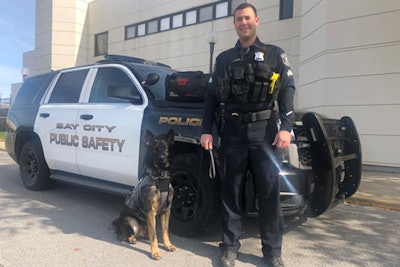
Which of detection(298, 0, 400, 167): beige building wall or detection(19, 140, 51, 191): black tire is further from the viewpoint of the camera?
detection(298, 0, 400, 167): beige building wall

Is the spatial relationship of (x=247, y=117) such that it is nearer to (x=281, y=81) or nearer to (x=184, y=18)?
(x=281, y=81)

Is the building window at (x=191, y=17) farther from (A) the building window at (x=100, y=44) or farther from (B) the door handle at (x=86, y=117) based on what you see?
(B) the door handle at (x=86, y=117)

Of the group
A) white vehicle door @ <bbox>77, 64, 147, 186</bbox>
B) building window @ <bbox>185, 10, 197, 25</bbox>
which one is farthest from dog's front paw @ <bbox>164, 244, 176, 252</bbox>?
building window @ <bbox>185, 10, 197, 25</bbox>

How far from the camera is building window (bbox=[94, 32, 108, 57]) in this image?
2203 centimetres

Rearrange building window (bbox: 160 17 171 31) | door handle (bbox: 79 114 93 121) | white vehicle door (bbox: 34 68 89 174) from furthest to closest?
building window (bbox: 160 17 171 31) → white vehicle door (bbox: 34 68 89 174) → door handle (bbox: 79 114 93 121)

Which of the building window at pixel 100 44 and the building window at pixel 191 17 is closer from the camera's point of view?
the building window at pixel 191 17

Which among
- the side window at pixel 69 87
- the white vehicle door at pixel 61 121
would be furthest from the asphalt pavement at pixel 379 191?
the side window at pixel 69 87

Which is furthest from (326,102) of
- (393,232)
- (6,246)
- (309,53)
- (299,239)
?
(6,246)

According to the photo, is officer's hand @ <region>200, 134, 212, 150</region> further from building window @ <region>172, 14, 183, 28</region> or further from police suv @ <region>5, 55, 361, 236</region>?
building window @ <region>172, 14, 183, 28</region>

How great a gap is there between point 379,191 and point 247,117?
174 inches

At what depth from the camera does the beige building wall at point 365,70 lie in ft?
28.7

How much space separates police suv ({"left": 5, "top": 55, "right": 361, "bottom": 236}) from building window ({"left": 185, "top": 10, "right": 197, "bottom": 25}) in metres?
11.9

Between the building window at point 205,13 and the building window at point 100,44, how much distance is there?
25.2ft

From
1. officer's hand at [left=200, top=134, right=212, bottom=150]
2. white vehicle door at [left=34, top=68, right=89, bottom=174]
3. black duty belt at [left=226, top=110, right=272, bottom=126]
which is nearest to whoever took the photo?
black duty belt at [left=226, top=110, right=272, bottom=126]
